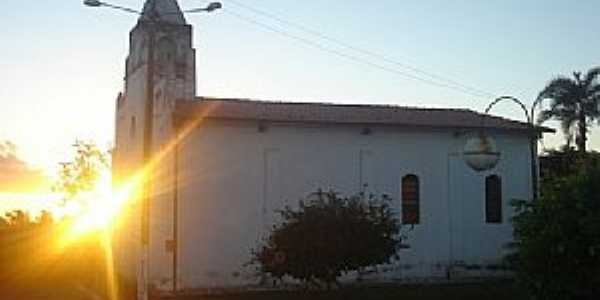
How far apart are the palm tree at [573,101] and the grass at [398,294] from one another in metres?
17.0

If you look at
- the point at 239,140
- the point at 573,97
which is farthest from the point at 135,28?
the point at 573,97

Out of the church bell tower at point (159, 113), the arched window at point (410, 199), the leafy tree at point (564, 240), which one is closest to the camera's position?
the leafy tree at point (564, 240)

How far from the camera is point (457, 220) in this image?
3016cm

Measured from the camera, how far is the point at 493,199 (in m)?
31.1

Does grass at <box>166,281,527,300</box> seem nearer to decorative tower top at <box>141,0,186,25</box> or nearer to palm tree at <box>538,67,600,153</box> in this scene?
decorative tower top at <box>141,0,186,25</box>

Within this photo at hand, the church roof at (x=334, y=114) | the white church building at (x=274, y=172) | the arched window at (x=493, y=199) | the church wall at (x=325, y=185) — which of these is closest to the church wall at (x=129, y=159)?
the white church building at (x=274, y=172)

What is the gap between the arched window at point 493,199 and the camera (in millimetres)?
30891

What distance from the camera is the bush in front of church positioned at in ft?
67.0

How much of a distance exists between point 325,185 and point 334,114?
270 centimetres

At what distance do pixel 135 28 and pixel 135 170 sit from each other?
5.31 meters

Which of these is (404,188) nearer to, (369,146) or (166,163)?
(369,146)

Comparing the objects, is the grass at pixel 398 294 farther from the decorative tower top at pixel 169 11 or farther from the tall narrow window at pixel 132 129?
the decorative tower top at pixel 169 11

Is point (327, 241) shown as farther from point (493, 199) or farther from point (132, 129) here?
point (132, 129)

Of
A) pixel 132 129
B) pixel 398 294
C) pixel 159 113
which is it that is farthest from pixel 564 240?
pixel 132 129
